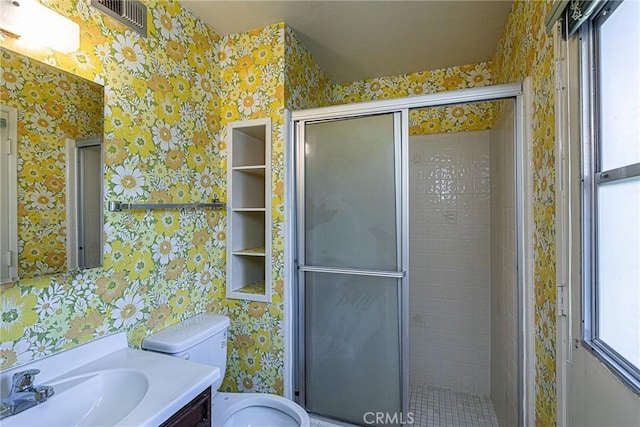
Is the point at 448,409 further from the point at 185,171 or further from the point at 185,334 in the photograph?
the point at 185,171

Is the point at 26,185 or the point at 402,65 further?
the point at 402,65

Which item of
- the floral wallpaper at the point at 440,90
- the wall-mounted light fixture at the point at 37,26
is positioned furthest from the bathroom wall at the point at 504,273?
the wall-mounted light fixture at the point at 37,26

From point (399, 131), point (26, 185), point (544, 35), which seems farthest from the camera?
point (399, 131)

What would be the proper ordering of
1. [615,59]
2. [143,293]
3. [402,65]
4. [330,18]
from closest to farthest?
[615,59] < [143,293] < [330,18] < [402,65]

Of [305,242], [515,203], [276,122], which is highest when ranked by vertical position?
[276,122]

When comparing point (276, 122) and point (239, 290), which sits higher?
point (276, 122)

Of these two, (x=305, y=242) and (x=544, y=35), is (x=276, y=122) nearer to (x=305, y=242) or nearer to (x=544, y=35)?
(x=305, y=242)

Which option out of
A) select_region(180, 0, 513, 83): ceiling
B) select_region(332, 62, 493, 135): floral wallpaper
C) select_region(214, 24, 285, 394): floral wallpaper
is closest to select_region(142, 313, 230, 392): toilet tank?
select_region(214, 24, 285, 394): floral wallpaper

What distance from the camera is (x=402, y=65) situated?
2.36 m

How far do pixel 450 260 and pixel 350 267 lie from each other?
1094 millimetres

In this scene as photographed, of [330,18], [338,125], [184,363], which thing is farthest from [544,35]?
[184,363]

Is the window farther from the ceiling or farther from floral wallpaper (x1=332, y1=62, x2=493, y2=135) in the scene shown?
floral wallpaper (x1=332, y1=62, x2=493, y2=135)

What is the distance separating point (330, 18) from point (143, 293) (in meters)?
1.79

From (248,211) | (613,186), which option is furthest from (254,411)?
(613,186)
